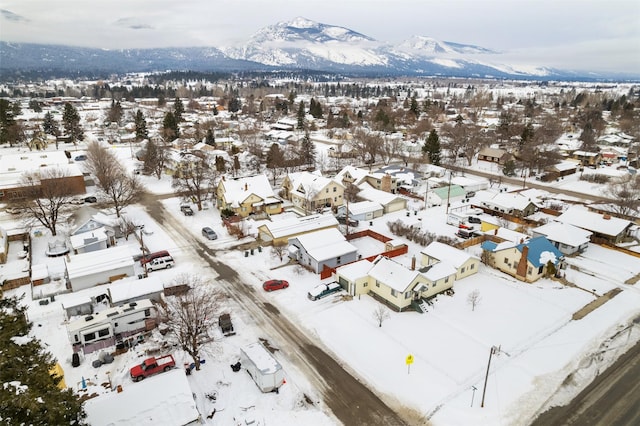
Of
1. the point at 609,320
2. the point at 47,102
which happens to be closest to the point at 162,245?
the point at 609,320

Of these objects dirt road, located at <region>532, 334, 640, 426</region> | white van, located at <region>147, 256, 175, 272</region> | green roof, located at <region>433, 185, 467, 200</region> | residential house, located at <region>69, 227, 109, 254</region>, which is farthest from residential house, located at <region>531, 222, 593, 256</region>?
residential house, located at <region>69, 227, 109, 254</region>

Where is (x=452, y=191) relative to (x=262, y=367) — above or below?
above

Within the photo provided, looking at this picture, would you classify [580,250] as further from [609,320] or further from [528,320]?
[528,320]

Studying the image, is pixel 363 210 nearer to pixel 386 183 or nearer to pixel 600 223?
pixel 386 183

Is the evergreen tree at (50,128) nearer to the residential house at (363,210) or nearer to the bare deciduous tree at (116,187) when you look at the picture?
the bare deciduous tree at (116,187)

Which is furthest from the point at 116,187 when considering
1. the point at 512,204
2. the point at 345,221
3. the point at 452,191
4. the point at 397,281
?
the point at 512,204

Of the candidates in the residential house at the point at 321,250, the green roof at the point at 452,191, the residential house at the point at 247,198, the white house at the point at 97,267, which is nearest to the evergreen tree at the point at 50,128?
the residential house at the point at 247,198
